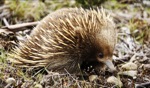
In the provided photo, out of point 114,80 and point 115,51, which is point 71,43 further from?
point 115,51

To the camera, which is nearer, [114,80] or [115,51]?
[114,80]

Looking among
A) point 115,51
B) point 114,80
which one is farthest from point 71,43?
point 115,51

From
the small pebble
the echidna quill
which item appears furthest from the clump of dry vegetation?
the echidna quill

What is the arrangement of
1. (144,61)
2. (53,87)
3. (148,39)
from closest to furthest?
(53,87) < (144,61) < (148,39)

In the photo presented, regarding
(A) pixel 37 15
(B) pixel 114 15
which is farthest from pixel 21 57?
(B) pixel 114 15

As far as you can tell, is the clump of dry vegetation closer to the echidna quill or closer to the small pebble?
the small pebble

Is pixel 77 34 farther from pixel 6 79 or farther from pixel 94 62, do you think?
pixel 6 79
